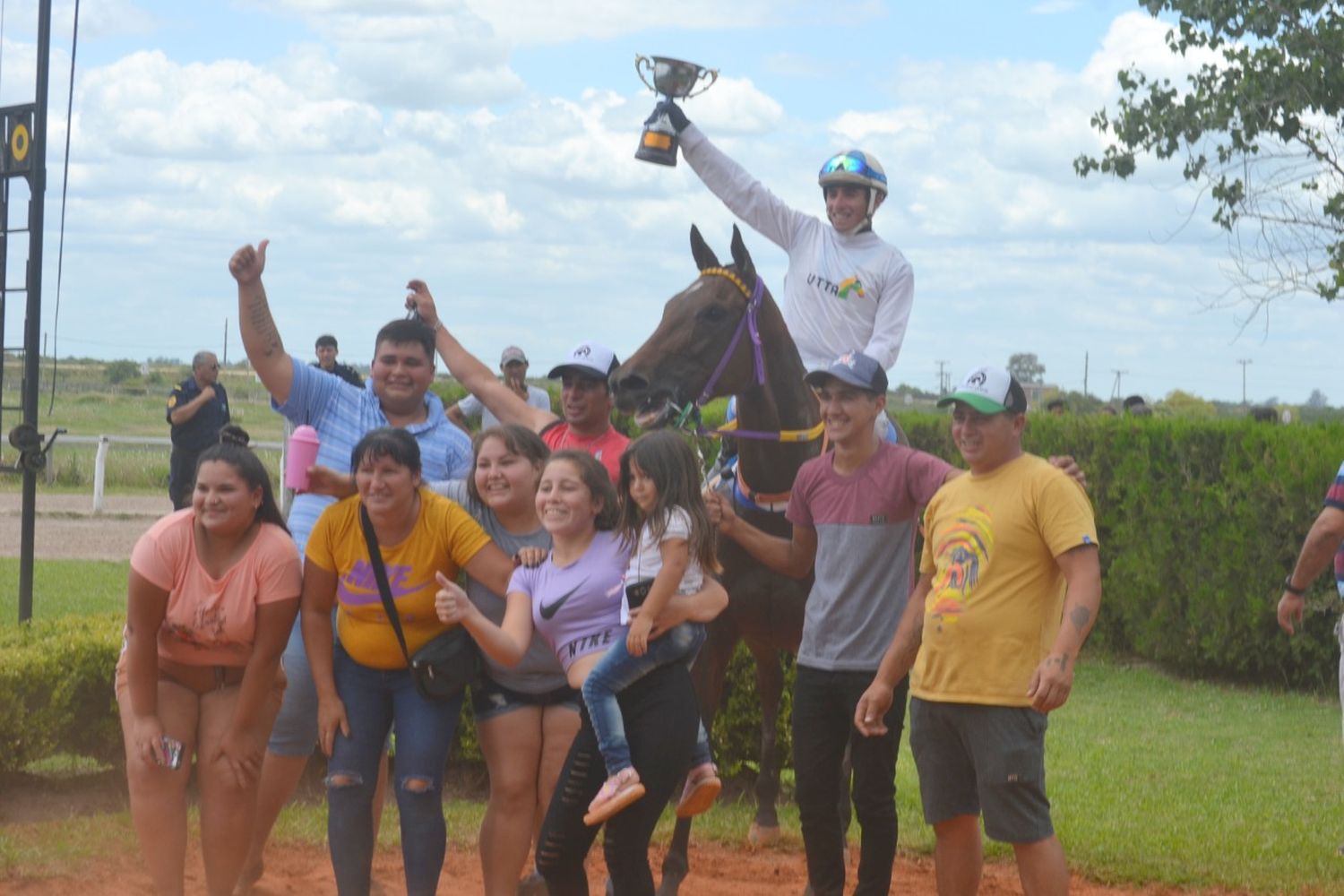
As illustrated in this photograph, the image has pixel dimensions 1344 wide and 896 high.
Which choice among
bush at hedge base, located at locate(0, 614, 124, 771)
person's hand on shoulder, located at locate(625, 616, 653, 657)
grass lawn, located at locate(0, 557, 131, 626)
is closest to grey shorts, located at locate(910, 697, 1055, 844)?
person's hand on shoulder, located at locate(625, 616, 653, 657)

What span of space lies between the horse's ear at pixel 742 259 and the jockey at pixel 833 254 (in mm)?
290

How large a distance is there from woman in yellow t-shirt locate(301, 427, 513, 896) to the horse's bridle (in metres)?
1.33

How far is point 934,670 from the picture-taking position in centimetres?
454

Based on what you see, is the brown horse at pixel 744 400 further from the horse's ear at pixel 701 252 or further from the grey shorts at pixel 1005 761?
the grey shorts at pixel 1005 761

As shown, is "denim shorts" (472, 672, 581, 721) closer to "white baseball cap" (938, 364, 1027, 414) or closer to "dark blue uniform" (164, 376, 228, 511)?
"white baseball cap" (938, 364, 1027, 414)

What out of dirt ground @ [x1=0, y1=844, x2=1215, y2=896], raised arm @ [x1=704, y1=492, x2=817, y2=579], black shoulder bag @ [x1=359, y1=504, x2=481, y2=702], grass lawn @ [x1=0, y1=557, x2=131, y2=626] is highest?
raised arm @ [x1=704, y1=492, x2=817, y2=579]

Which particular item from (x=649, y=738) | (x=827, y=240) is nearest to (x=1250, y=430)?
(x=827, y=240)

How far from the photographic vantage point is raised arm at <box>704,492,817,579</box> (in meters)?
5.25

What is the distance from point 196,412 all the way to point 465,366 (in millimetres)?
9416

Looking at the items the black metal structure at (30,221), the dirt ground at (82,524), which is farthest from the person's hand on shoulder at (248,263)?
the dirt ground at (82,524)

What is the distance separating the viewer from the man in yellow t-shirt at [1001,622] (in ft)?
14.3

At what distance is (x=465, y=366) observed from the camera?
5535 millimetres

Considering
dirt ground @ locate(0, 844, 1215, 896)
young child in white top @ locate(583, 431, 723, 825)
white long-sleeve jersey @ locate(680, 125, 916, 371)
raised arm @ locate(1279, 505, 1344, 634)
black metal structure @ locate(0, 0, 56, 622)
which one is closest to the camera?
young child in white top @ locate(583, 431, 723, 825)

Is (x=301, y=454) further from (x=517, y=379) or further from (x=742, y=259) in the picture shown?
(x=517, y=379)
